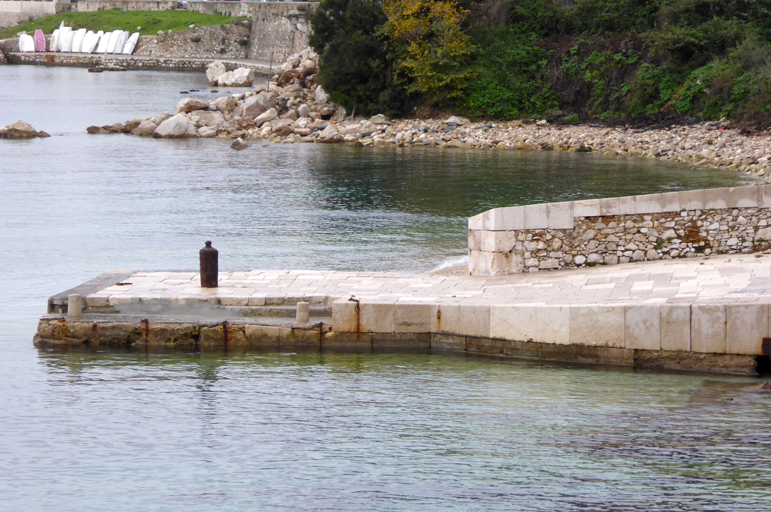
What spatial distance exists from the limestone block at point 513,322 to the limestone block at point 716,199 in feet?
14.6

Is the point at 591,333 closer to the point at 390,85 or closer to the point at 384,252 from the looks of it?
the point at 384,252

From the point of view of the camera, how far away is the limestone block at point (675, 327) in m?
11.4

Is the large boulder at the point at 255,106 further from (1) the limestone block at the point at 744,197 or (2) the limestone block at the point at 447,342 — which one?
(2) the limestone block at the point at 447,342

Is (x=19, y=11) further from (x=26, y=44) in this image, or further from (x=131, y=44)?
(x=131, y=44)

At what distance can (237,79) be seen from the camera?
8144 cm

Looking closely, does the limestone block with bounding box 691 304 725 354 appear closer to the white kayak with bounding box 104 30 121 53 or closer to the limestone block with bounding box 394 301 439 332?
the limestone block with bounding box 394 301 439 332

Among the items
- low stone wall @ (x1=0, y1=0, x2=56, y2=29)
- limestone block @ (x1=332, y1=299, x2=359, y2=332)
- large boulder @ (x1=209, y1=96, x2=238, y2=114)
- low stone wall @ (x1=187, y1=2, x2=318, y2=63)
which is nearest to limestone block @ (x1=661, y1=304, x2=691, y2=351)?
limestone block @ (x1=332, y1=299, x2=359, y2=332)

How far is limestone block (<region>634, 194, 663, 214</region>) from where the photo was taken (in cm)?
1455

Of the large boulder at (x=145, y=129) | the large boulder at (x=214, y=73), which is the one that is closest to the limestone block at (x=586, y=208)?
the large boulder at (x=145, y=129)

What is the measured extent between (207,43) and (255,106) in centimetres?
6437

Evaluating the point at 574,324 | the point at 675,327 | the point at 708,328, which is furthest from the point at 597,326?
the point at 708,328

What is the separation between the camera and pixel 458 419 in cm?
1025

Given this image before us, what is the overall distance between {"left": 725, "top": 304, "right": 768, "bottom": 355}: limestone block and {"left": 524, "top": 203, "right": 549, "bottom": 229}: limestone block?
13.0 ft

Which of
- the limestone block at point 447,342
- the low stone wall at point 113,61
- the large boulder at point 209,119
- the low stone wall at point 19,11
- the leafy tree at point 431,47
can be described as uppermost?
the low stone wall at point 19,11
